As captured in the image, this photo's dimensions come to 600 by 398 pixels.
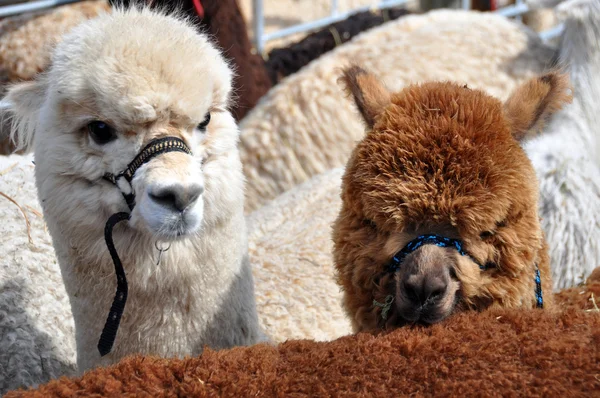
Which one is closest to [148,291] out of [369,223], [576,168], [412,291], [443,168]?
[369,223]

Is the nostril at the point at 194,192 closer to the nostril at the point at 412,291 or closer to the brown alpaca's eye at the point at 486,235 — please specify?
the nostril at the point at 412,291

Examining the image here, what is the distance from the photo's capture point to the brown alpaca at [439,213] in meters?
1.90

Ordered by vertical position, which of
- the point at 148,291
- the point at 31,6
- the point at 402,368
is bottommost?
the point at 31,6

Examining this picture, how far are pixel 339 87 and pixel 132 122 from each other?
3.11m

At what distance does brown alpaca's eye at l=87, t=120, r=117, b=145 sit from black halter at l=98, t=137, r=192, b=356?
10 centimetres

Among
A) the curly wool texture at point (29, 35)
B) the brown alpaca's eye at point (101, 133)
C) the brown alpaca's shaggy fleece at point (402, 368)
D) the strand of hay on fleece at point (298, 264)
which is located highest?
the brown alpaca's eye at point (101, 133)

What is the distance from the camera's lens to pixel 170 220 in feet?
6.70

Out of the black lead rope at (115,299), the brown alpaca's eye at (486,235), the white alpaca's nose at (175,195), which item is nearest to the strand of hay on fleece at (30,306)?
the black lead rope at (115,299)

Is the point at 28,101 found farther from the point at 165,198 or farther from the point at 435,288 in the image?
the point at 435,288

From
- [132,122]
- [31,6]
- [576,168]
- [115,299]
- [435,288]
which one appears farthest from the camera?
[31,6]

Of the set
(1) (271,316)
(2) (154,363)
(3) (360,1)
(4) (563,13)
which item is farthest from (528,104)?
(3) (360,1)

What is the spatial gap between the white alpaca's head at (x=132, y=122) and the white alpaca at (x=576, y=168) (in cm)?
175

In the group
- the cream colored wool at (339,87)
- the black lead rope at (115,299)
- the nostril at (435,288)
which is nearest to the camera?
the nostril at (435,288)

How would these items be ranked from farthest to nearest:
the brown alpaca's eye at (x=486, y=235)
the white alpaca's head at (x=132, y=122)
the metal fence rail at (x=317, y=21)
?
the metal fence rail at (x=317, y=21) < the white alpaca's head at (x=132, y=122) < the brown alpaca's eye at (x=486, y=235)
